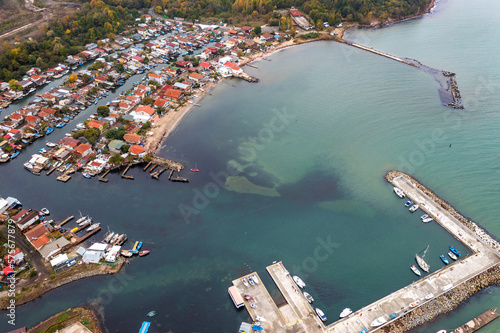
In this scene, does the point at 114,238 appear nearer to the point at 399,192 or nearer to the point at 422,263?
the point at 422,263

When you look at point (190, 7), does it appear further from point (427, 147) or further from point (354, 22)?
point (427, 147)

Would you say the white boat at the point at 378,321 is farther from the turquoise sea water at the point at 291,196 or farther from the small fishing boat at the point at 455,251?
the small fishing boat at the point at 455,251

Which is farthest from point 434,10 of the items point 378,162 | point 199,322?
point 199,322

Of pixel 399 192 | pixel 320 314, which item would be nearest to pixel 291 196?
pixel 399 192

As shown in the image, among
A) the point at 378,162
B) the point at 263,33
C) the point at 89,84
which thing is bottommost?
the point at 378,162

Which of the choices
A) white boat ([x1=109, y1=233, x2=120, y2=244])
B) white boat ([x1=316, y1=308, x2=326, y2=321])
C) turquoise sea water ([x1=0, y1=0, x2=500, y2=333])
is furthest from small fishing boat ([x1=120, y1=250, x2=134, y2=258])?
white boat ([x1=316, y1=308, x2=326, y2=321])
